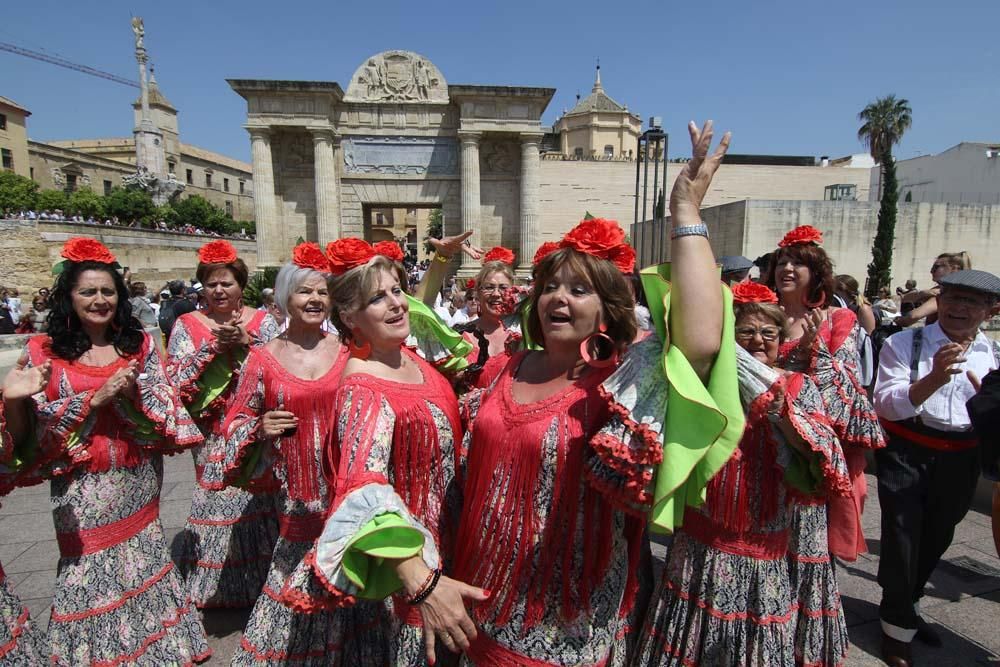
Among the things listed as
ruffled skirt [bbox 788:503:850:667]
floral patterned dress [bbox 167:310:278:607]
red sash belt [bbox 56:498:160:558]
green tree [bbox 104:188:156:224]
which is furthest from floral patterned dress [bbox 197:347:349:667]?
green tree [bbox 104:188:156:224]

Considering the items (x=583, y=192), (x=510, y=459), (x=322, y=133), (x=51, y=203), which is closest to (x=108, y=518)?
(x=510, y=459)

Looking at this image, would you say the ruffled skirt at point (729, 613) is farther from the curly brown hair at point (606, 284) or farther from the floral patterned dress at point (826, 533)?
the curly brown hair at point (606, 284)

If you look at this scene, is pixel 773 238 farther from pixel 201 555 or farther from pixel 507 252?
pixel 201 555

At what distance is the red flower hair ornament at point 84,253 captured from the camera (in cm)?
292

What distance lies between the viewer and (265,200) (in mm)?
18016

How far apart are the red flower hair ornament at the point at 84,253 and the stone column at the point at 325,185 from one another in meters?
15.2

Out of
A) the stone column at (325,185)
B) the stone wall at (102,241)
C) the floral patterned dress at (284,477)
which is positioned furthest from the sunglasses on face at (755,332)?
the stone wall at (102,241)

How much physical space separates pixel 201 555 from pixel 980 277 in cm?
504

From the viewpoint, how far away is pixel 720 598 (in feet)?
7.88

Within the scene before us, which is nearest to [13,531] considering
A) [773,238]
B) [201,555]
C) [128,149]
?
[201,555]

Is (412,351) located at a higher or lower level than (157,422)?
higher

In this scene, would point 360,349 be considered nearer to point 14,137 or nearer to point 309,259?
point 309,259

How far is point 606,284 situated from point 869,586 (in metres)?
3.69

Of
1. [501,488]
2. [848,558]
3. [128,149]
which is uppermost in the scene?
[128,149]
